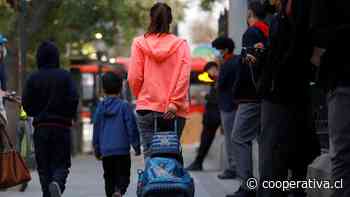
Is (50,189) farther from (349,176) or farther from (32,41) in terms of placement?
(32,41)

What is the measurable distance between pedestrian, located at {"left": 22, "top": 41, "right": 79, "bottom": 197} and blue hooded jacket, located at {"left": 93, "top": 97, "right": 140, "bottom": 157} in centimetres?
29

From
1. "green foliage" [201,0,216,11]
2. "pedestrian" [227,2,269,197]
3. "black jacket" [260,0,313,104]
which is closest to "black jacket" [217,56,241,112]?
"pedestrian" [227,2,269,197]

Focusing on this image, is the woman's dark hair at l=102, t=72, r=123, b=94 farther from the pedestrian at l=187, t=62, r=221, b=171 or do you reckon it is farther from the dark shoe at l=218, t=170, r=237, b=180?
the pedestrian at l=187, t=62, r=221, b=171

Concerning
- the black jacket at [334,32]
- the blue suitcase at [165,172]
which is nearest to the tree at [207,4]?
the blue suitcase at [165,172]

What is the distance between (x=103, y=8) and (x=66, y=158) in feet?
46.9

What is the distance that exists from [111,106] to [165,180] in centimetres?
184

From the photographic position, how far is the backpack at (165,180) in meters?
7.87

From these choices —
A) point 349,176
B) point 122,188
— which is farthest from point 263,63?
point 122,188

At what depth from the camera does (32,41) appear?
23.3m

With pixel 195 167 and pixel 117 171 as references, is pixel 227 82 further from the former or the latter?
pixel 195 167

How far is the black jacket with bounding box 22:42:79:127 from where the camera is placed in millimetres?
9375

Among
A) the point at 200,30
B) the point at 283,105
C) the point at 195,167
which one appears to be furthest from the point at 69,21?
the point at 200,30

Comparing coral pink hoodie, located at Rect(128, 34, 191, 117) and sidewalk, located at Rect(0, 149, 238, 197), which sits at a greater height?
coral pink hoodie, located at Rect(128, 34, 191, 117)

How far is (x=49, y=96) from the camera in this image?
9406 millimetres
